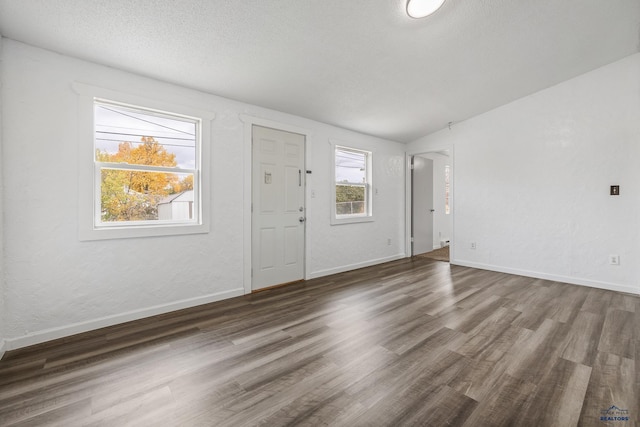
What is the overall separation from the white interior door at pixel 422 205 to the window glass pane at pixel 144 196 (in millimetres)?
4515

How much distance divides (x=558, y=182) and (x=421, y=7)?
343 cm

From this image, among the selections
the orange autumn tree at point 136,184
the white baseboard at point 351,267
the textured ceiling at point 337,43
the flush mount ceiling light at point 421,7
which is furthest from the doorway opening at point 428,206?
the orange autumn tree at point 136,184

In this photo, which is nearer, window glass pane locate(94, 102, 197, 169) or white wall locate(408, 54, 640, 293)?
window glass pane locate(94, 102, 197, 169)

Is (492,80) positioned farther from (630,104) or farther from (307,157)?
(307,157)

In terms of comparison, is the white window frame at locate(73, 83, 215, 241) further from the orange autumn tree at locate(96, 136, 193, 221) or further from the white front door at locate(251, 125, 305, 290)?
the white front door at locate(251, 125, 305, 290)

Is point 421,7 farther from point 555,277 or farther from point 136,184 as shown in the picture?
point 555,277

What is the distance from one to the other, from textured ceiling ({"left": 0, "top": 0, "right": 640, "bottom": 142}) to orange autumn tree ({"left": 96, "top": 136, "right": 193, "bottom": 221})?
2.50 feet

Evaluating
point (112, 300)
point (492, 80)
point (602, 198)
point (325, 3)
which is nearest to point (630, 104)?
point (602, 198)

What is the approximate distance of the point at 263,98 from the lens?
3502mm

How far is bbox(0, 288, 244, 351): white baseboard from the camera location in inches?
90.3

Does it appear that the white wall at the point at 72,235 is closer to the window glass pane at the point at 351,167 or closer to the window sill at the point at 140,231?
the window sill at the point at 140,231

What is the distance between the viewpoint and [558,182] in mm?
4141

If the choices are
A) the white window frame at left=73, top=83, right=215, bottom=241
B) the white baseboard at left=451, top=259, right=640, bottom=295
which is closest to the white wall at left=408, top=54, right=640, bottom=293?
the white baseboard at left=451, top=259, right=640, bottom=295

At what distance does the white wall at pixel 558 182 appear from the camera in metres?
3.66
